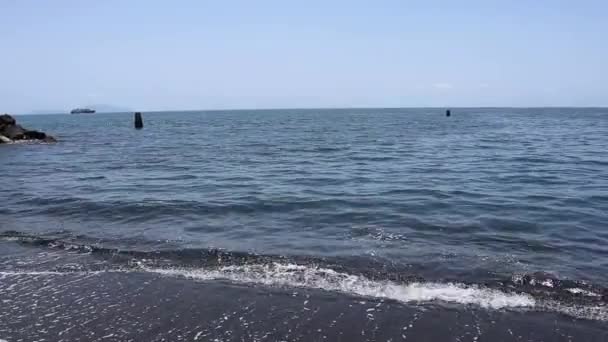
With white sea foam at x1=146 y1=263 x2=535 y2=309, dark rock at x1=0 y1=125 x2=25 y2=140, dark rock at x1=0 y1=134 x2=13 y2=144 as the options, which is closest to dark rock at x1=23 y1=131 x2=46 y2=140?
dark rock at x1=0 y1=125 x2=25 y2=140

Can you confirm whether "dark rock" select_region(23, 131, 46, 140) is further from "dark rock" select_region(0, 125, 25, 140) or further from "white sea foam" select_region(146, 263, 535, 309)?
"white sea foam" select_region(146, 263, 535, 309)

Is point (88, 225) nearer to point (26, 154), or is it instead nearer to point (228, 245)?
point (228, 245)

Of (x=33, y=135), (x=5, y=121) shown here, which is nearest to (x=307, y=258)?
(x=33, y=135)

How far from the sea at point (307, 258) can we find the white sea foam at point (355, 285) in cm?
4

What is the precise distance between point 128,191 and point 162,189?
4.01 ft

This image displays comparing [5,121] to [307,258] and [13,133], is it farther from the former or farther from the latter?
[307,258]

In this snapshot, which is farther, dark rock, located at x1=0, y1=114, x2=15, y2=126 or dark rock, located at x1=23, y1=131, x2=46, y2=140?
dark rock, located at x1=0, y1=114, x2=15, y2=126

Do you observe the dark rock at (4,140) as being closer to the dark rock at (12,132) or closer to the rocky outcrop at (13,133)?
the rocky outcrop at (13,133)

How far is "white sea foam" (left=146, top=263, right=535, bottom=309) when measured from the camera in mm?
7578

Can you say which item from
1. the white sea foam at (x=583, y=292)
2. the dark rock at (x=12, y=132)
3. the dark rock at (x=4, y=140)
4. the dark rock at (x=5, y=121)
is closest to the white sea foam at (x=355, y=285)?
the white sea foam at (x=583, y=292)

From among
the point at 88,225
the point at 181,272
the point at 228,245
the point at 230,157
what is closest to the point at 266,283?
the point at 181,272

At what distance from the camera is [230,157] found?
29.5 metres

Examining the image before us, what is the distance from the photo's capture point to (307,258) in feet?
31.4

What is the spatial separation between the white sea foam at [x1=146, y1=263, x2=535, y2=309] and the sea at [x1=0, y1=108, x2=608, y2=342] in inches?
1.6
